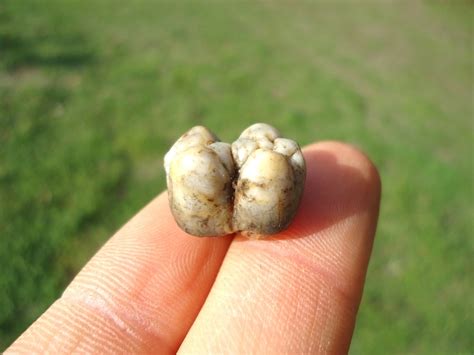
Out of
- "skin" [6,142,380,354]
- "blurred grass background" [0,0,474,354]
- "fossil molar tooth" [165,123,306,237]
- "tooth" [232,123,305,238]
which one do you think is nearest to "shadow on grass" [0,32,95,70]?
"blurred grass background" [0,0,474,354]

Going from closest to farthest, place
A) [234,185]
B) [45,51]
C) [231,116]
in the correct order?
1. [234,185]
2. [231,116]
3. [45,51]

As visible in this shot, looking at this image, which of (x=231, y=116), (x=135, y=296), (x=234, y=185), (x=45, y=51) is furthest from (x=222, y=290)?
(x=45, y=51)

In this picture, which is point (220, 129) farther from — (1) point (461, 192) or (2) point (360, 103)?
(1) point (461, 192)

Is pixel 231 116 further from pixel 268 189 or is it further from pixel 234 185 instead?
pixel 268 189

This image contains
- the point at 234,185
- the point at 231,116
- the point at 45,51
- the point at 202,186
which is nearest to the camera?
the point at 202,186

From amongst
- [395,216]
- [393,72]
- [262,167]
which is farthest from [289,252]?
[393,72]
